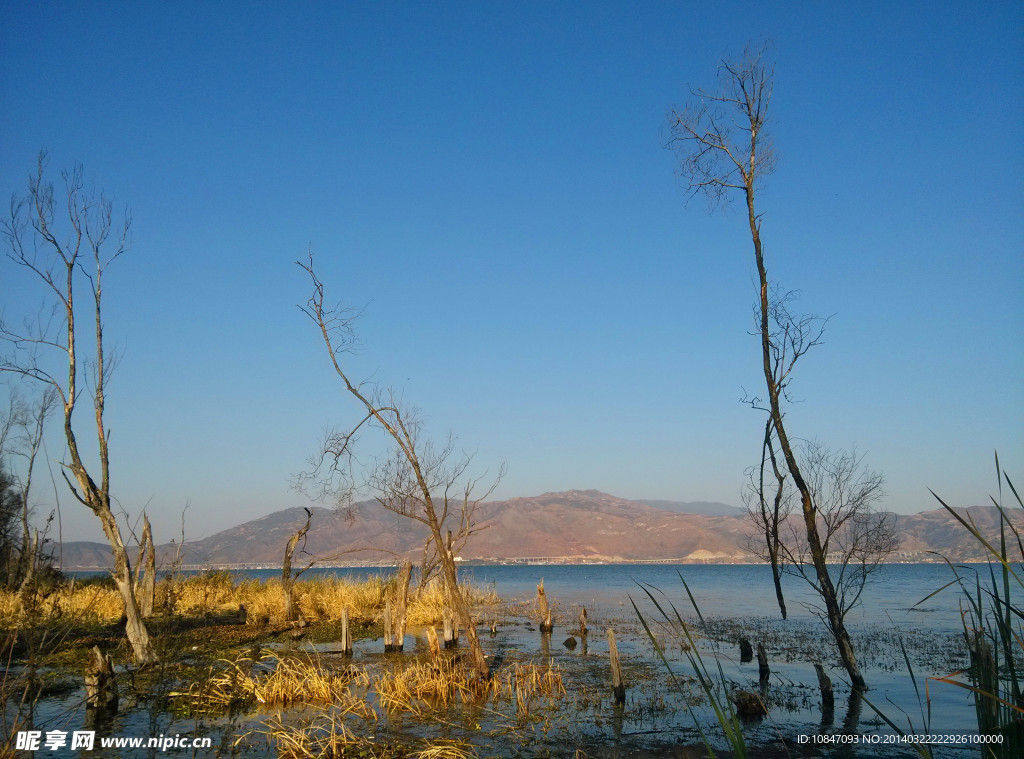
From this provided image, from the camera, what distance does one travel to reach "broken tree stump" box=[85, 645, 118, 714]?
10602mm

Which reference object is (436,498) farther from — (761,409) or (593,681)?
(761,409)

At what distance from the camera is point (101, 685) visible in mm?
10727

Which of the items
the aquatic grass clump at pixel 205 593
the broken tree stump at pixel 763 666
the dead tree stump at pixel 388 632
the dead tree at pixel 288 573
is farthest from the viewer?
the aquatic grass clump at pixel 205 593

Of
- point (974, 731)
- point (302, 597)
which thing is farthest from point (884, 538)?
point (302, 597)

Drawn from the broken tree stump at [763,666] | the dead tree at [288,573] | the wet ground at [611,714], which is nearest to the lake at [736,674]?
the wet ground at [611,714]

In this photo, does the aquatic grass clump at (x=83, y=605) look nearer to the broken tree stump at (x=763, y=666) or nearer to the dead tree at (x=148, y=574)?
the dead tree at (x=148, y=574)

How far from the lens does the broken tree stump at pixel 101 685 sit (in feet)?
34.8

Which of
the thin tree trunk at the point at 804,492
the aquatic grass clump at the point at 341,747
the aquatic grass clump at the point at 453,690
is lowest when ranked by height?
the aquatic grass clump at the point at 453,690

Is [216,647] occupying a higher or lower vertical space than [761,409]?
lower

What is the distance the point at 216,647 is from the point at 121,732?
777 cm

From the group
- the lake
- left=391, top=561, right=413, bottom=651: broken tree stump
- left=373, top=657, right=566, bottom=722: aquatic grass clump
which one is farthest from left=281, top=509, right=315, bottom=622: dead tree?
left=373, top=657, right=566, bottom=722: aquatic grass clump

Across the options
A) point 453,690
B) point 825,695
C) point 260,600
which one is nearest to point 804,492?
point 825,695

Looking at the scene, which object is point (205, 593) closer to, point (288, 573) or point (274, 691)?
point (288, 573)

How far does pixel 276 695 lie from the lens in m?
11.9
